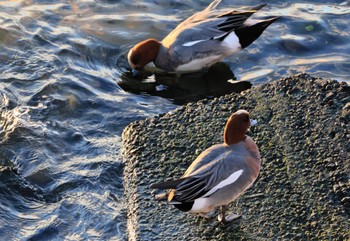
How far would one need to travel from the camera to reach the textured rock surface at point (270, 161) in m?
4.19

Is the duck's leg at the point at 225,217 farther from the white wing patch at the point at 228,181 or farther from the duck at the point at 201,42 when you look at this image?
the duck at the point at 201,42

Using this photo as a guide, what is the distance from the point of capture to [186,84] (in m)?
7.50

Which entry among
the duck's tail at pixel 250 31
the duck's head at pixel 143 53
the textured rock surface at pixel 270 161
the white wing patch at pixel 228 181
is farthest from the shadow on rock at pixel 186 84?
the white wing patch at pixel 228 181

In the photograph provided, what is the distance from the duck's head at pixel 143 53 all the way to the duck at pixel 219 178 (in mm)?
3274

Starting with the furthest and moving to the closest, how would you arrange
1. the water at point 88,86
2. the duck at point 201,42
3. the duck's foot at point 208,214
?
1. the duck at point 201,42
2. the water at point 88,86
3. the duck's foot at point 208,214

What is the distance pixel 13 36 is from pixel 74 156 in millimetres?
2712

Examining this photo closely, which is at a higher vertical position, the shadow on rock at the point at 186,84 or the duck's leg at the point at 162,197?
the duck's leg at the point at 162,197

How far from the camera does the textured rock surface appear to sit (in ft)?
13.7

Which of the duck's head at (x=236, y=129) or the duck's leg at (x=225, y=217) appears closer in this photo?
the duck's leg at (x=225, y=217)

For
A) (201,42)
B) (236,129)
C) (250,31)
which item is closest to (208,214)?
(236,129)

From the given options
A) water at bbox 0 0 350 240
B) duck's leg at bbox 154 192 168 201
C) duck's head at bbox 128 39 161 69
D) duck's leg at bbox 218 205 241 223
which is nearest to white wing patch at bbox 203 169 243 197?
duck's leg at bbox 218 205 241 223

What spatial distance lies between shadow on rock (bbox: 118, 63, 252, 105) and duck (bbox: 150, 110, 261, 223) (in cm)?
253

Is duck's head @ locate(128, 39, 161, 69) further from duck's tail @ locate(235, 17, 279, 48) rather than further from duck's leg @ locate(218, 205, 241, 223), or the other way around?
duck's leg @ locate(218, 205, 241, 223)

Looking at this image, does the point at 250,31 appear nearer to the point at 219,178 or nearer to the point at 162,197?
the point at 219,178
